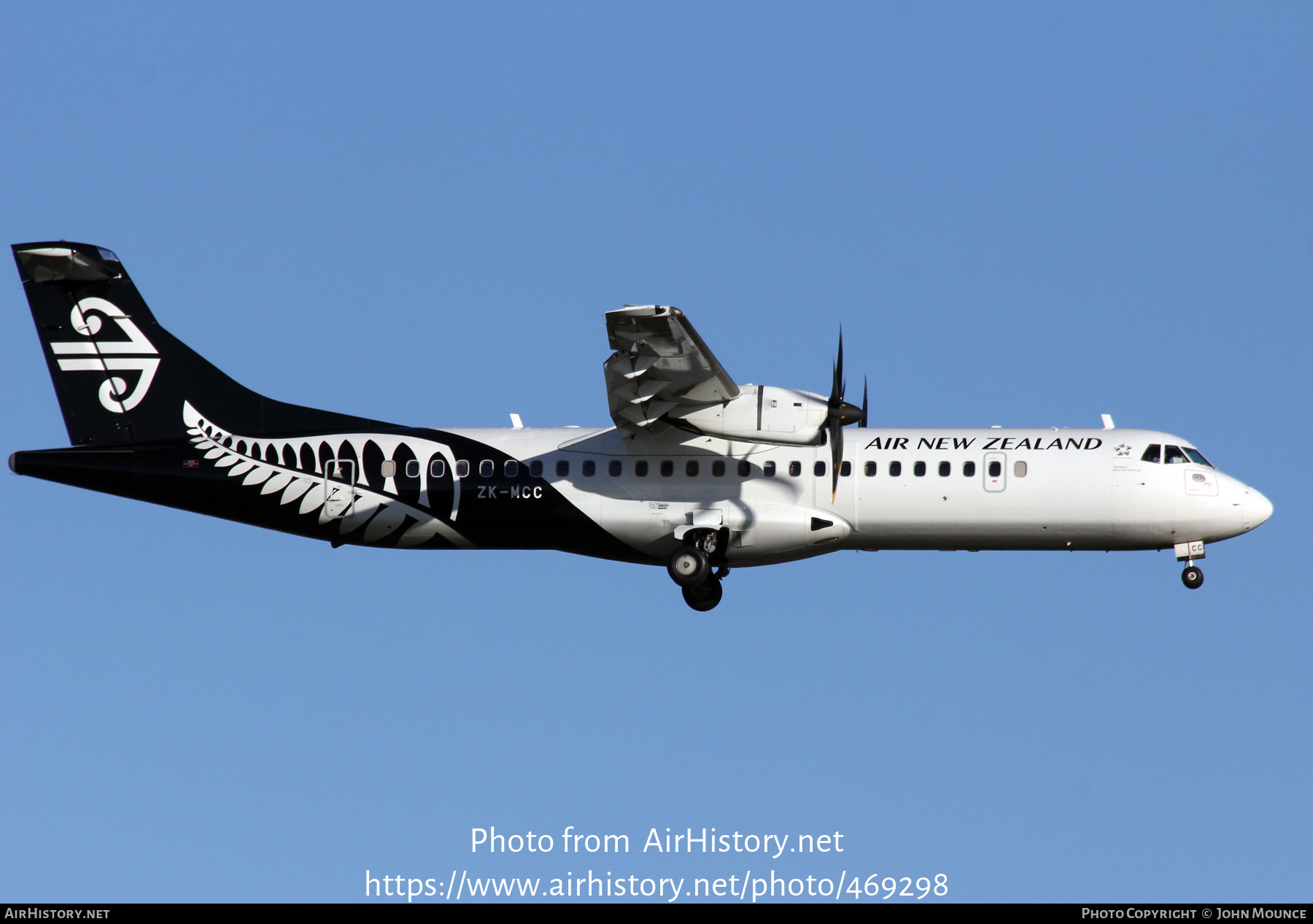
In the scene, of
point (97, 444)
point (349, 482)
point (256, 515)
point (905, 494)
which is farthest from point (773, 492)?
point (97, 444)

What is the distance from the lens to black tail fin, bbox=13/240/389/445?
25.2 metres

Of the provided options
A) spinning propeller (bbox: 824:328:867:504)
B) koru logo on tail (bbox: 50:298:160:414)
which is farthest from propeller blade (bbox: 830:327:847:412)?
koru logo on tail (bbox: 50:298:160:414)

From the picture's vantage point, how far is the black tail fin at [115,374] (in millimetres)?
25250

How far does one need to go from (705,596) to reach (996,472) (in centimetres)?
507

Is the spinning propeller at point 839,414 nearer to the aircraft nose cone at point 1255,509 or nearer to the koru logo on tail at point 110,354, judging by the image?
the aircraft nose cone at point 1255,509

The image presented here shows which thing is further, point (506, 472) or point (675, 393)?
point (506, 472)

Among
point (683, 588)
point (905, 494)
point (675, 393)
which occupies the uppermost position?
point (675, 393)

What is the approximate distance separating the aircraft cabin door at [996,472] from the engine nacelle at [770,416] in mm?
2945

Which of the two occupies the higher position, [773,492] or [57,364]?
[57,364]

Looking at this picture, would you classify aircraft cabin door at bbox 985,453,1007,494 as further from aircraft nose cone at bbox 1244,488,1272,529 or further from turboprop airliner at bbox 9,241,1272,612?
aircraft nose cone at bbox 1244,488,1272,529

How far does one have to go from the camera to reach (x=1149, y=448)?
78.9 feet

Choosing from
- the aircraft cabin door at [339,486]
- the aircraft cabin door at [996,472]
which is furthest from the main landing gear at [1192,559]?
the aircraft cabin door at [339,486]

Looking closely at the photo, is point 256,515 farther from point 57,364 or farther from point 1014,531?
point 1014,531

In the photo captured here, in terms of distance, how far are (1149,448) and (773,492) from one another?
5981 mm
